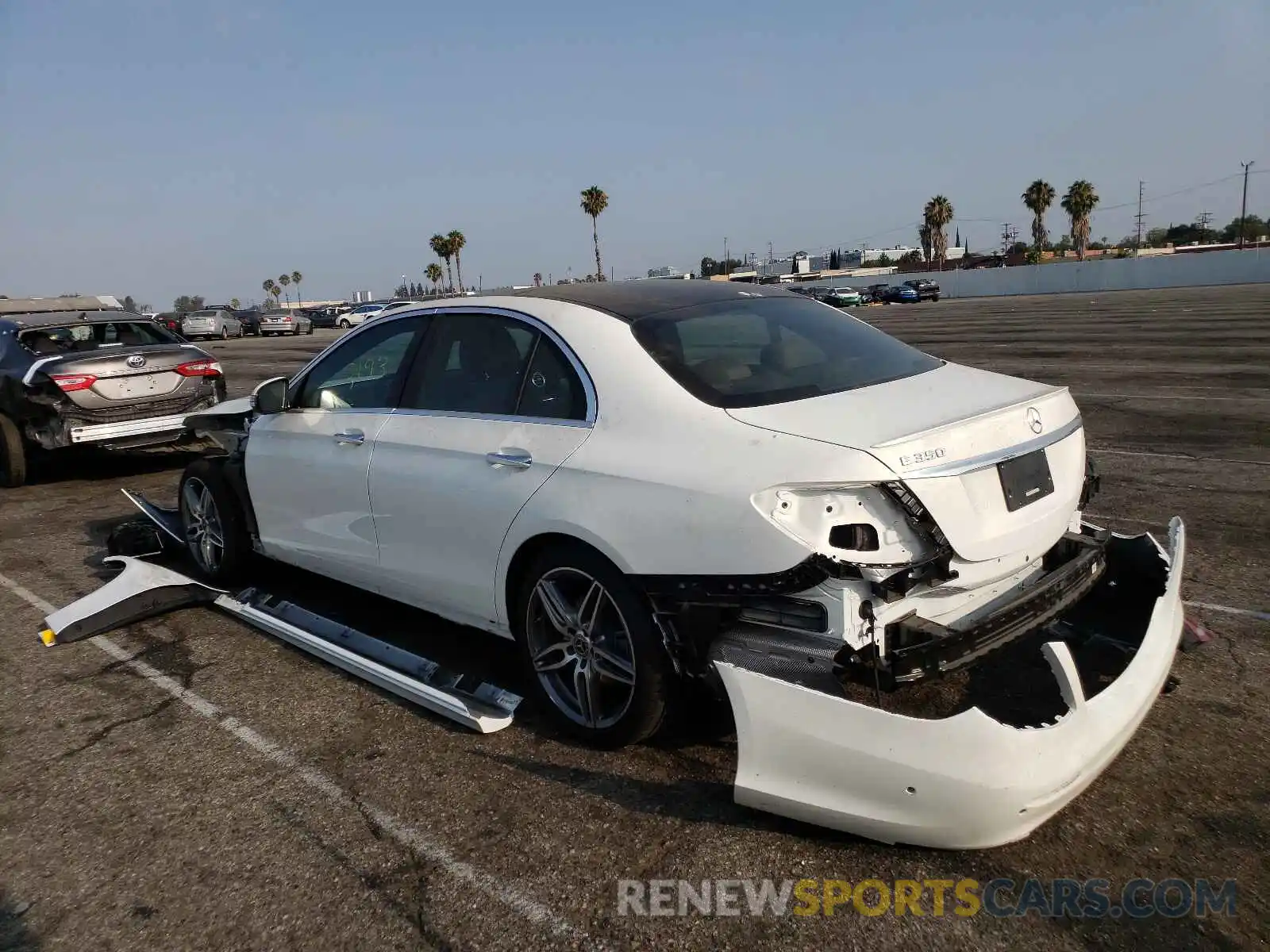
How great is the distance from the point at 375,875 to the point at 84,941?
0.81 meters

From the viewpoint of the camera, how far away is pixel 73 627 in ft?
16.5

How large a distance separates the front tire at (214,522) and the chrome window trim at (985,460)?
13.5 ft

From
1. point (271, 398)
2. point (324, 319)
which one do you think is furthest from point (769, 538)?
point (324, 319)

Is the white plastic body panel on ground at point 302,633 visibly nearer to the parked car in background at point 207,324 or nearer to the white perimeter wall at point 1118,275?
the parked car in background at point 207,324

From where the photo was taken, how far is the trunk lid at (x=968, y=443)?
9.38 ft

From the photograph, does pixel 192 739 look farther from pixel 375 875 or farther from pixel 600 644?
pixel 600 644

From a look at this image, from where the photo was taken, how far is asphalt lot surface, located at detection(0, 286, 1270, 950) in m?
2.65

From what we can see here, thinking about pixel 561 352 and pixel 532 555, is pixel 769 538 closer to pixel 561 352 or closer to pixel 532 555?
pixel 532 555

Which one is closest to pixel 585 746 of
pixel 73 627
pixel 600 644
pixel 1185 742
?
pixel 600 644

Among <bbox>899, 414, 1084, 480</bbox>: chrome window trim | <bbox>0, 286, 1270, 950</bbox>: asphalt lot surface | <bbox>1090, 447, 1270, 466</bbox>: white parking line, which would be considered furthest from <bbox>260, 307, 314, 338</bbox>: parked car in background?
<bbox>899, 414, 1084, 480</bbox>: chrome window trim

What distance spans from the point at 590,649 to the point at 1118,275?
2403 inches

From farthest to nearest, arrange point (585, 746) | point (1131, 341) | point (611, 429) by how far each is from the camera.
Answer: point (1131, 341) < point (585, 746) < point (611, 429)

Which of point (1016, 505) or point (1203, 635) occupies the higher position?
point (1016, 505)

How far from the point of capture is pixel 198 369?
9.76 m
